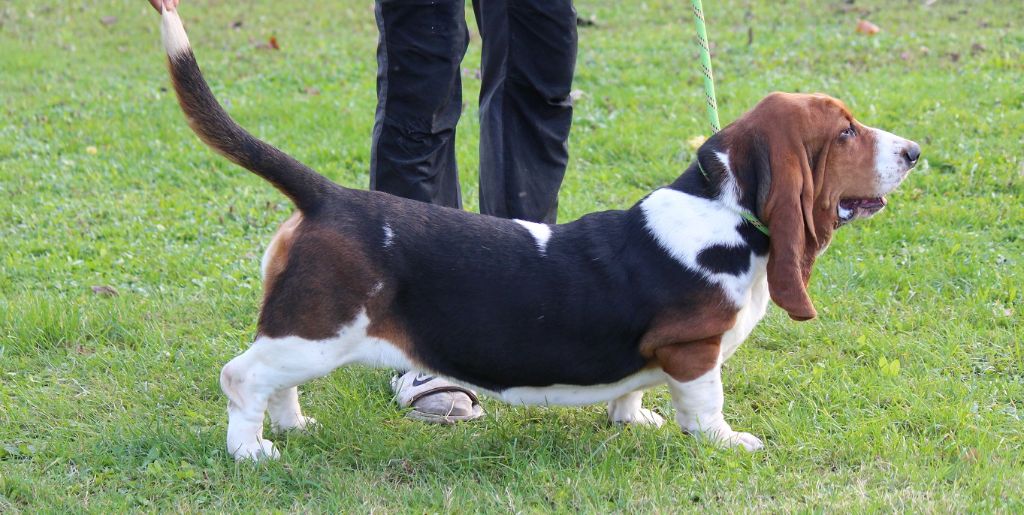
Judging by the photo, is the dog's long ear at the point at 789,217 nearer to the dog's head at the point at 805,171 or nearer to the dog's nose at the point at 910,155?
the dog's head at the point at 805,171

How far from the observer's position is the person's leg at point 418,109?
13.7ft

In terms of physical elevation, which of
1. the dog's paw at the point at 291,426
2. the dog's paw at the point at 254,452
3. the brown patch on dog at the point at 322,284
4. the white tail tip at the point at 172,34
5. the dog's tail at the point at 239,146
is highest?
the white tail tip at the point at 172,34

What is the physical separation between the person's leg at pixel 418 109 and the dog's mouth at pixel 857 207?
1.59 m

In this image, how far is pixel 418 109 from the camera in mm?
4262

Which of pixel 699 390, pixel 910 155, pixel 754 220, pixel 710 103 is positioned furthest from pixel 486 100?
pixel 910 155

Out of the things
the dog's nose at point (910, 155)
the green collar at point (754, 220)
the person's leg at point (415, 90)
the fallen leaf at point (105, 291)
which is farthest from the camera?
the fallen leaf at point (105, 291)

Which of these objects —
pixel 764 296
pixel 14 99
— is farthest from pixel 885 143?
pixel 14 99

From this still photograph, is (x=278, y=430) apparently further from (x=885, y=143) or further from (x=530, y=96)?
(x=885, y=143)

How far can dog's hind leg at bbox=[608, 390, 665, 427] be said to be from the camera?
402 centimetres

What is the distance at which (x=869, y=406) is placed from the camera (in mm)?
4062

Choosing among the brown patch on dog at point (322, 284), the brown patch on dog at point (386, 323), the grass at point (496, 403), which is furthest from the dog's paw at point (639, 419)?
the brown patch on dog at point (322, 284)

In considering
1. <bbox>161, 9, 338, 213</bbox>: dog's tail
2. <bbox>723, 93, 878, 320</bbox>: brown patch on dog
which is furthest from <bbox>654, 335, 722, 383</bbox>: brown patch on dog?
<bbox>161, 9, 338, 213</bbox>: dog's tail

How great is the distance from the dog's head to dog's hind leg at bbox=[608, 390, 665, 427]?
0.77 metres

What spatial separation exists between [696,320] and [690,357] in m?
0.14
